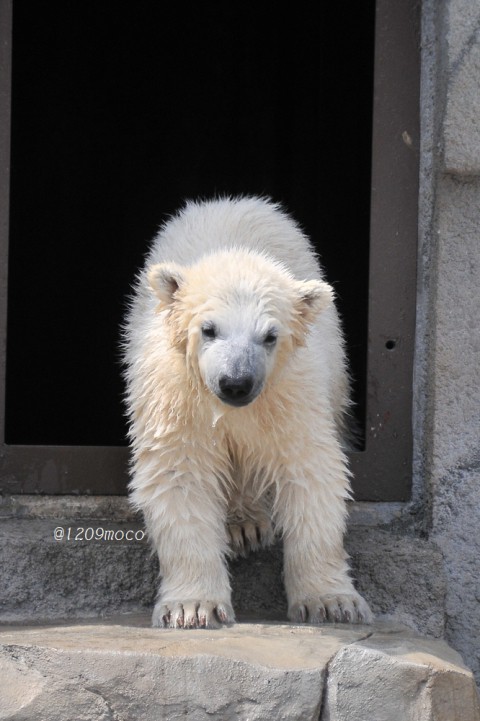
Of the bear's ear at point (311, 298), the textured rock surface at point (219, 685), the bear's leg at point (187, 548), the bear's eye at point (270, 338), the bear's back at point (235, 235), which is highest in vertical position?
the bear's back at point (235, 235)

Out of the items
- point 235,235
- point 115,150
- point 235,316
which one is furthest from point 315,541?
point 115,150

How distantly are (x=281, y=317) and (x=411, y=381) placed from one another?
0.75 m

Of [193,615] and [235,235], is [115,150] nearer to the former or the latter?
[235,235]

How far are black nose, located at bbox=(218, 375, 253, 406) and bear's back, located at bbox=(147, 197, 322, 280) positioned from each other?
68 cm

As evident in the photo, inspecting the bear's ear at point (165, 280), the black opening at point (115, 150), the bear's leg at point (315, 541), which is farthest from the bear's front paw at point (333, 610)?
the black opening at point (115, 150)

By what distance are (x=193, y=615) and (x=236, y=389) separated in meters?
0.56

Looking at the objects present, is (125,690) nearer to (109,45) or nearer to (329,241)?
(329,241)

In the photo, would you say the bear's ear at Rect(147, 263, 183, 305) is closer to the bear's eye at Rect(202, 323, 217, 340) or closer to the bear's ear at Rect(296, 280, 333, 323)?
the bear's eye at Rect(202, 323, 217, 340)

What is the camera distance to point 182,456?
114 inches

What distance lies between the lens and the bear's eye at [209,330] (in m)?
2.71

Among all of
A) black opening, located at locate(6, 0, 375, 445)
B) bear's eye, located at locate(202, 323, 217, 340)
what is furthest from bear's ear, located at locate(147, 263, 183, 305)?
black opening, located at locate(6, 0, 375, 445)

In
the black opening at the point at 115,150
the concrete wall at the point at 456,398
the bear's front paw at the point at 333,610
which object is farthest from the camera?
the black opening at the point at 115,150

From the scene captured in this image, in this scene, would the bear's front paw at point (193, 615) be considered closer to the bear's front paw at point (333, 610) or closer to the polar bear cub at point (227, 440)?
the polar bear cub at point (227, 440)

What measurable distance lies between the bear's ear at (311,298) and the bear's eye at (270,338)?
0.16 meters
